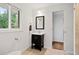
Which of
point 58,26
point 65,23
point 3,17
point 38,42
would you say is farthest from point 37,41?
point 3,17

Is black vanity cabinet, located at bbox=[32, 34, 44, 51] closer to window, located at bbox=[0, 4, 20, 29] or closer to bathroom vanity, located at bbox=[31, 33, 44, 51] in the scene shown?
bathroom vanity, located at bbox=[31, 33, 44, 51]

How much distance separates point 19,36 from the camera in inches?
79.6

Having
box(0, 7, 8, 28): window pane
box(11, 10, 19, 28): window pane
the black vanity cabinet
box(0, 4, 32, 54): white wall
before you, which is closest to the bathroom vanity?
the black vanity cabinet

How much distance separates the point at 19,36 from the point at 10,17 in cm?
44

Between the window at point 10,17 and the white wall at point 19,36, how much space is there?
104mm

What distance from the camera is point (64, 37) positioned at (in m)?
2.19

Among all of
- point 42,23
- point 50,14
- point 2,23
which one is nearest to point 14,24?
point 2,23

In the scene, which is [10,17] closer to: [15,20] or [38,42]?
[15,20]

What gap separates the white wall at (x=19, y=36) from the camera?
1816 mm

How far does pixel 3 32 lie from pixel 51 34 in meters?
0.97

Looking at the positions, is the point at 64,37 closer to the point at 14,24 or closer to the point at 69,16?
the point at 69,16

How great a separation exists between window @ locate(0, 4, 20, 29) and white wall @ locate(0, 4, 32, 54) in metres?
0.10

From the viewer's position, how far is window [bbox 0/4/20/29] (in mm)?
1810

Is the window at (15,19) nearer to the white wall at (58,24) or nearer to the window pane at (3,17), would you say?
the window pane at (3,17)
